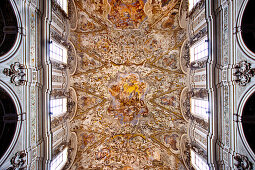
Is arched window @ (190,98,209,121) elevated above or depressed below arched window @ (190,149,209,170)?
above

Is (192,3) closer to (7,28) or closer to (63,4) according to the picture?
(63,4)

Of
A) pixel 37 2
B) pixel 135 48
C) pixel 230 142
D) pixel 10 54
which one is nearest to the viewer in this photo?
pixel 10 54

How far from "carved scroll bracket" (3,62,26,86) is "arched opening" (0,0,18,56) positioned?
712mm

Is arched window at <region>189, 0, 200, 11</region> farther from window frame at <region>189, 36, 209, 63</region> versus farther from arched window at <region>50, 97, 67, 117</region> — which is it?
arched window at <region>50, 97, 67, 117</region>

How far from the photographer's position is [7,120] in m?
7.25

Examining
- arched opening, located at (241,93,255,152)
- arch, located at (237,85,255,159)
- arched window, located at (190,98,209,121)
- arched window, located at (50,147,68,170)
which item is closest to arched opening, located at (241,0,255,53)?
arch, located at (237,85,255,159)

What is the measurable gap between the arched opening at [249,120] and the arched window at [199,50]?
3.58 meters

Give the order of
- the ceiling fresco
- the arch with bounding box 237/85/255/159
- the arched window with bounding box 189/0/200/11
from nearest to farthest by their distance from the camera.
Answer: the arch with bounding box 237/85/255/159 → the arched window with bounding box 189/0/200/11 → the ceiling fresco

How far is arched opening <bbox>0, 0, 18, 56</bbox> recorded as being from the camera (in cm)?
703

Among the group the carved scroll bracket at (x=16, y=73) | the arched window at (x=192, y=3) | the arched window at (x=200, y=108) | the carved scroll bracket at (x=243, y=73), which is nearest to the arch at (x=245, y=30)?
the carved scroll bracket at (x=243, y=73)

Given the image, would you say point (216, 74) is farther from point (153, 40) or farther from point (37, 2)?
point (37, 2)

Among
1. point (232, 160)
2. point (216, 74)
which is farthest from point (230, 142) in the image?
point (216, 74)

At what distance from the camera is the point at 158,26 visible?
12.2 metres

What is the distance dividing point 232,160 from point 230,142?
0.80m
